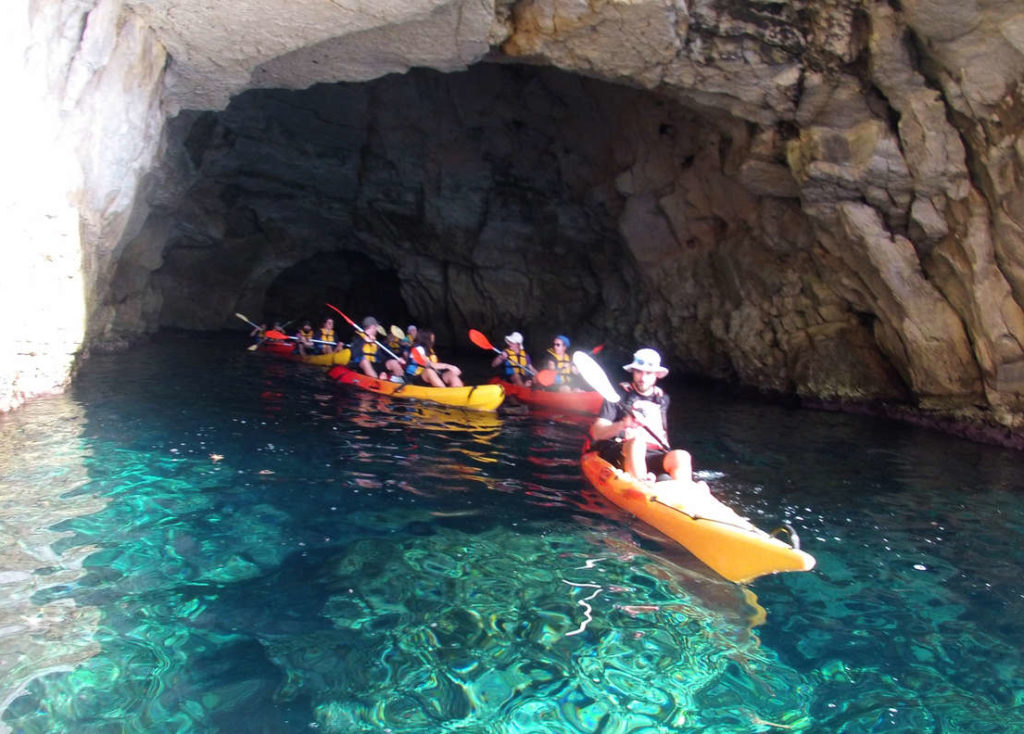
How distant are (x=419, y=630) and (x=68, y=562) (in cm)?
176

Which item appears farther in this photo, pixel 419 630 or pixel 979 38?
pixel 979 38

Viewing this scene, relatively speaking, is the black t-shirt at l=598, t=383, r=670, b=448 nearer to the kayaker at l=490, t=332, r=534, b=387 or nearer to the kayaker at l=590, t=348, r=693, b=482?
the kayaker at l=590, t=348, r=693, b=482

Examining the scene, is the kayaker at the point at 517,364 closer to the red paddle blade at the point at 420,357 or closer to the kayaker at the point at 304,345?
the red paddle blade at the point at 420,357

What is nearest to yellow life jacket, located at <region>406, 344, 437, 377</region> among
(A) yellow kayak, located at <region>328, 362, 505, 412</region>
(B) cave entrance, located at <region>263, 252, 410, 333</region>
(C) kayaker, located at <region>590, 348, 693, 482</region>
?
(A) yellow kayak, located at <region>328, 362, 505, 412</region>

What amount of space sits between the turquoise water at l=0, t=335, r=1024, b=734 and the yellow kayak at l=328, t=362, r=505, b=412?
7.31 ft

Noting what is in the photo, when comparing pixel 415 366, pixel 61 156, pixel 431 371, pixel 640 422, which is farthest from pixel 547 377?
pixel 61 156

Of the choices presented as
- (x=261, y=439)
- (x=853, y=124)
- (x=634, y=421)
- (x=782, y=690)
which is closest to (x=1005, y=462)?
(x=853, y=124)

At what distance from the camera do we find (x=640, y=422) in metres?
5.17

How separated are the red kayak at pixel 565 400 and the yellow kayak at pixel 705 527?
12.3 ft

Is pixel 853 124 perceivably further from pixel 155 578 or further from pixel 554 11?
pixel 155 578

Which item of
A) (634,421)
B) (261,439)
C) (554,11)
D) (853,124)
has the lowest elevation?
(261,439)

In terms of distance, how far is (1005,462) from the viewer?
7500 millimetres

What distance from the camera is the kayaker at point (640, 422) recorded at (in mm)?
5152

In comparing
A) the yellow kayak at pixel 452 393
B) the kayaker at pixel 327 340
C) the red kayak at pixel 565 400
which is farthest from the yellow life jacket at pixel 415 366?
the kayaker at pixel 327 340
